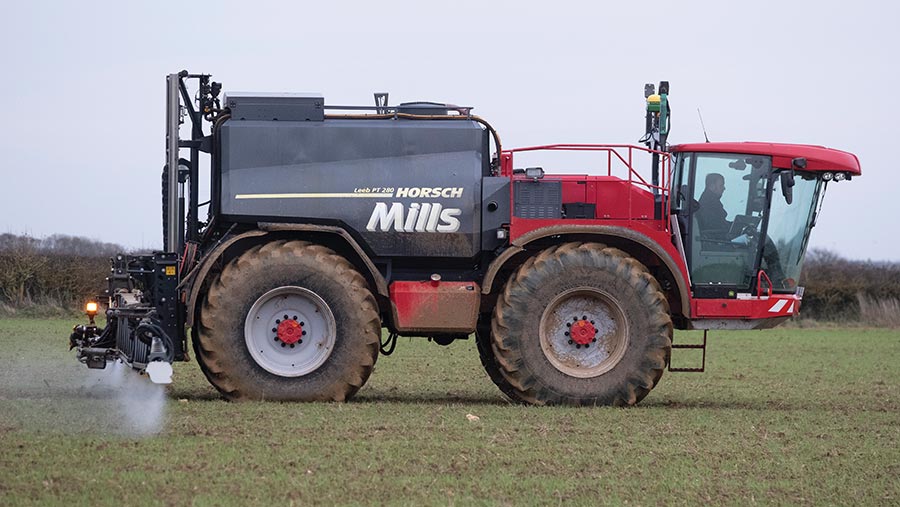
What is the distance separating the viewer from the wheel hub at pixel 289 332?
47.6 ft

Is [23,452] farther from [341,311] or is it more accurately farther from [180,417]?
[341,311]

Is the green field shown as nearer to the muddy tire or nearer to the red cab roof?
the muddy tire

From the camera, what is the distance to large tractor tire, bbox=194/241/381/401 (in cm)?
1440

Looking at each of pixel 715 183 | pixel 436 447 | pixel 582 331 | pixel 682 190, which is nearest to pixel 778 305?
pixel 715 183

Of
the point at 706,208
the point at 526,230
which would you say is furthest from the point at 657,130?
the point at 526,230

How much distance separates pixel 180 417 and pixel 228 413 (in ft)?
1.81

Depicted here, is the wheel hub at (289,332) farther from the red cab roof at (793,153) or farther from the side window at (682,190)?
the red cab roof at (793,153)

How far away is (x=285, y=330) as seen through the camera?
1455 centimetres

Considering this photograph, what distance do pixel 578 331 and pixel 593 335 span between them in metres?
0.18

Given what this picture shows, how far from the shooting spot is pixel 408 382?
17.5 metres

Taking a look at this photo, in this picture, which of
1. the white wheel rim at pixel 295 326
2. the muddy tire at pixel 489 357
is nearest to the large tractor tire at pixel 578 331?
the muddy tire at pixel 489 357

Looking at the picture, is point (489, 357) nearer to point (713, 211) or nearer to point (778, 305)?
point (713, 211)

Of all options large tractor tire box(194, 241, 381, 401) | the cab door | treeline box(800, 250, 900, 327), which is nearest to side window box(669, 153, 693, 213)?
the cab door

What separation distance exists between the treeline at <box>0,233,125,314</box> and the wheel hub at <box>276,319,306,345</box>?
18.2 m
